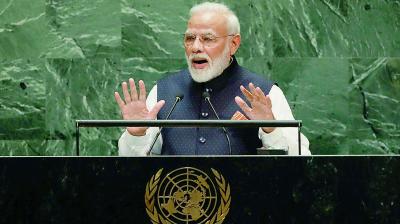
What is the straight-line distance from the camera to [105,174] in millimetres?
2941

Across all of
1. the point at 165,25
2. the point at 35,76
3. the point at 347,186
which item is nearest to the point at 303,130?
the point at 165,25

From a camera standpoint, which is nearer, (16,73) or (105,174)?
(105,174)

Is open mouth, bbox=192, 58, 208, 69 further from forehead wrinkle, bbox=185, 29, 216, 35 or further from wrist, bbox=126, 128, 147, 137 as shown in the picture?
wrist, bbox=126, 128, 147, 137

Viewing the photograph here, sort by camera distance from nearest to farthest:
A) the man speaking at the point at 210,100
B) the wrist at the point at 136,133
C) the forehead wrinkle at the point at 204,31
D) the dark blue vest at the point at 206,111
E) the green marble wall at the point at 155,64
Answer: the wrist at the point at 136,133 → the man speaking at the point at 210,100 → the dark blue vest at the point at 206,111 → the forehead wrinkle at the point at 204,31 → the green marble wall at the point at 155,64

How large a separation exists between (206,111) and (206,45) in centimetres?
38

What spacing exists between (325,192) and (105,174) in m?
0.78

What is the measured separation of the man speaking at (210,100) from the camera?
433cm

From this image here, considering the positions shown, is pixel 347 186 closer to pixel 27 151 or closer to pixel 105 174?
pixel 105 174

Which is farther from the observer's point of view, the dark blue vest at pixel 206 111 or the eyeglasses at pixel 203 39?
the eyeglasses at pixel 203 39

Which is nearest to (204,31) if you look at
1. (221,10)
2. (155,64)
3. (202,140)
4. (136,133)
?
(221,10)

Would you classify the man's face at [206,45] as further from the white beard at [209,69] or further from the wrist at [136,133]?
the wrist at [136,133]

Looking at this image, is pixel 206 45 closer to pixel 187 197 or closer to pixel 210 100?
pixel 210 100

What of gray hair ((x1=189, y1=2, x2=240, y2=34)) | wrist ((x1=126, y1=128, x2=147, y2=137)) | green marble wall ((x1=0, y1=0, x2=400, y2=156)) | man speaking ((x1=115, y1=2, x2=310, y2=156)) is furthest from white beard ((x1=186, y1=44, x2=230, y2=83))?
green marble wall ((x1=0, y1=0, x2=400, y2=156))

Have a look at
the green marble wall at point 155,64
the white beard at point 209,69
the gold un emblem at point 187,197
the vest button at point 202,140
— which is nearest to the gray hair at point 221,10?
the white beard at point 209,69
